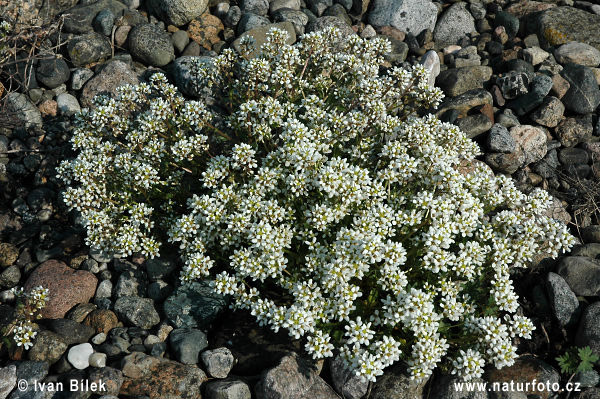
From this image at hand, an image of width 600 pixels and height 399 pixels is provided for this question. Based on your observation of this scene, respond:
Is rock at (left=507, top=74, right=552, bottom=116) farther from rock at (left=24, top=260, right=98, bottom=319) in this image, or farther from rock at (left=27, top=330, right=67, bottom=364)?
rock at (left=27, top=330, right=67, bottom=364)

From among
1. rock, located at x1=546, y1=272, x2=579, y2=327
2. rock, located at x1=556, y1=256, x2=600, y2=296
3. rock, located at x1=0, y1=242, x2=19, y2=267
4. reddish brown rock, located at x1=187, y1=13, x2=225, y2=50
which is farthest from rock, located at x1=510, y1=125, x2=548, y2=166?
rock, located at x1=0, y1=242, x2=19, y2=267

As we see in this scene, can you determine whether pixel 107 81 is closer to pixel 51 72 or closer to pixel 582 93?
pixel 51 72

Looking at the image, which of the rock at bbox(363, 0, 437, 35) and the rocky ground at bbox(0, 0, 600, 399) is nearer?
the rocky ground at bbox(0, 0, 600, 399)

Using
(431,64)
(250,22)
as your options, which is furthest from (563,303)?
(250,22)

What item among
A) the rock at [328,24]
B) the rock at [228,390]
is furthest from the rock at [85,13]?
the rock at [228,390]

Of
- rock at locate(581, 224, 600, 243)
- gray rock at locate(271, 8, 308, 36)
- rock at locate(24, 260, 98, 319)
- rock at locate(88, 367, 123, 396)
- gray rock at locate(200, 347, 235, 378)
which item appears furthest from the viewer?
gray rock at locate(271, 8, 308, 36)

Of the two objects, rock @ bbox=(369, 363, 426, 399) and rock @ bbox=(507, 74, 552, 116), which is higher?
rock @ bbox=(507, 74, 552, 116)

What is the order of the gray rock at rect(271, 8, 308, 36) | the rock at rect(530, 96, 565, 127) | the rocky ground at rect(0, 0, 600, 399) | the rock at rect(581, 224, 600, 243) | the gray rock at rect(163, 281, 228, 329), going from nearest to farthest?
the rocky ground at rect(0, 0, 600, 399) → the gray rock at rect(163, 281, 228, 329) → the rock at rect(581, 224, 600, 243) → the rock at rect(530, 96, 565, 127) → the gray rock at rect(271, 8, 308, 36)
